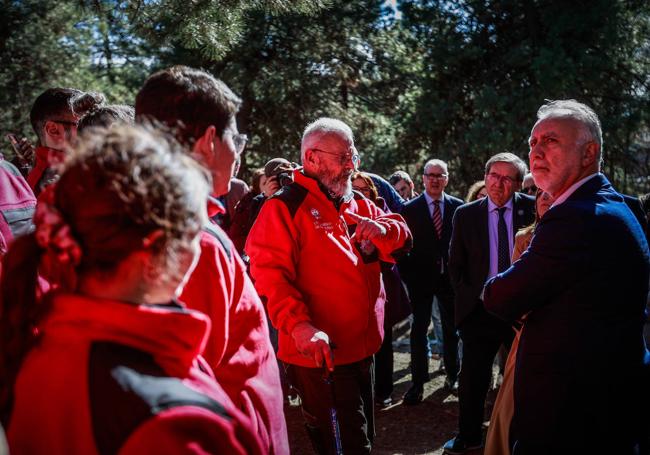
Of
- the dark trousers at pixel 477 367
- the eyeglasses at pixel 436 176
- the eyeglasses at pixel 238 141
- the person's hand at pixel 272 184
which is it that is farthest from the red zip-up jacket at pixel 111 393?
the eyeglasses at pixel 436 176

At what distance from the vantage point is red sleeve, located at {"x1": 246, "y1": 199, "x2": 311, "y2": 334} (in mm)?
3070

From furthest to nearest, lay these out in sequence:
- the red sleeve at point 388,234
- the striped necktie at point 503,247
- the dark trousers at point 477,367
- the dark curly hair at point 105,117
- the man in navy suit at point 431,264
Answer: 1. the man in navy suit at point 431,264
2. the striped necktie at point 503,247
3. the dark trousers at point 477,367
4. the red sleeve at point 388,234
5. the dark curly hair at point 105,117

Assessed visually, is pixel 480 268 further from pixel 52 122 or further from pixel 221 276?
pixel 221 276

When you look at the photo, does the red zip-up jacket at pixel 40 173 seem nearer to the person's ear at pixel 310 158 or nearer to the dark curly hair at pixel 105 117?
the dark curly hair at pixel 105 117

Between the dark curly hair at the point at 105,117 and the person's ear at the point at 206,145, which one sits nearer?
the person's ear at the point at 206,145

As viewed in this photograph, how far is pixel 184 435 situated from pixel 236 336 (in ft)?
2.46

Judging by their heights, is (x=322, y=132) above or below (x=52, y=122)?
below

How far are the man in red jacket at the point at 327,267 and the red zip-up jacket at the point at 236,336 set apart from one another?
1.23 m

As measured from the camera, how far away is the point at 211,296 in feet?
5.67

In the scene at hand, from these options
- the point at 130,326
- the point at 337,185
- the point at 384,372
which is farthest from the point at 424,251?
the point at 130,326

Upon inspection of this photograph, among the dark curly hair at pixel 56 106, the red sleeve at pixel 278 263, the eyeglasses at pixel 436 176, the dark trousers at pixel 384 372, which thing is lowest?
the dark trousers at pixel 384 372

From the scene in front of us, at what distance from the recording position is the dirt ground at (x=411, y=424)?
15.8 ft

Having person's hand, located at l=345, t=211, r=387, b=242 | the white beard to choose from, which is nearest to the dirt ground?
person's hand, located at l=345, t=211, r=387, b=242

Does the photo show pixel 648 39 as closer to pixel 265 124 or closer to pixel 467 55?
pixel 467 55
